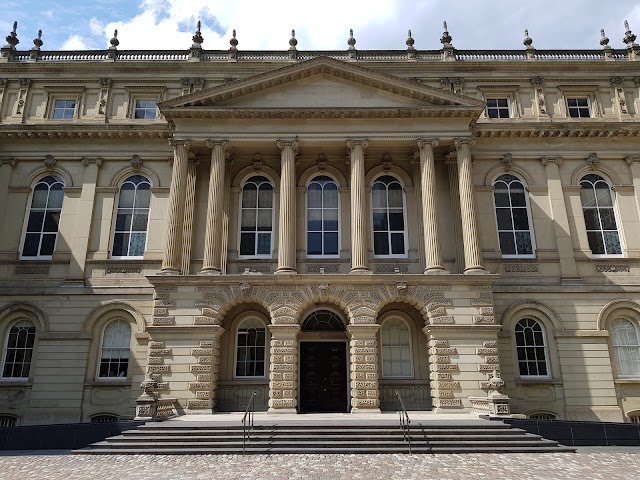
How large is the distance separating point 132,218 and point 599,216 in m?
22.0

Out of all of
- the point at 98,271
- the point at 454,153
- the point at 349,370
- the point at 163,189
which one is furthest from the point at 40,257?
the point at 454,153

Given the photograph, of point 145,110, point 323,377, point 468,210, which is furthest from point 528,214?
point 145,110

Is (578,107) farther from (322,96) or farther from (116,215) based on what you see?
(116,215)

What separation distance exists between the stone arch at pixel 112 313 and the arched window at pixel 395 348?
34.3 feet

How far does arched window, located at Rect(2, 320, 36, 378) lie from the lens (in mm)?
21875

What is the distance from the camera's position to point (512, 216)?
23656 mm

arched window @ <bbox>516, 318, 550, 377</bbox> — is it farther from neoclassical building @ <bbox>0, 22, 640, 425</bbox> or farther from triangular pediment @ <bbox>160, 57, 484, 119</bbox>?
triangular pediment @ <bbox>160, 57, 484, 119</bbox>

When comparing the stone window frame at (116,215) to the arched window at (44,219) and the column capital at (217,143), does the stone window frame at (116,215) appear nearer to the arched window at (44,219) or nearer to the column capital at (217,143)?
the arched window at (44,219)

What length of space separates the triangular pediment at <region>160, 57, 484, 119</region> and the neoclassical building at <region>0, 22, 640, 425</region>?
97 mm

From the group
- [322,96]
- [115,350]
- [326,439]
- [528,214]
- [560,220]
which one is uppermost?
[322,96]

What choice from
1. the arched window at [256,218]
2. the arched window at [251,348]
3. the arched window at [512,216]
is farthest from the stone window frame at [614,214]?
the arched window at [251,348]

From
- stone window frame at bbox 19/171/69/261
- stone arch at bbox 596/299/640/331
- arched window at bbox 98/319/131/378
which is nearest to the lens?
arched window at bbox 98/319/131/378

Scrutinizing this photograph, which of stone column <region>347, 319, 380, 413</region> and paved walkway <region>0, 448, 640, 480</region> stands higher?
Answer: stone column <region>347, 319, 380, 413</region>

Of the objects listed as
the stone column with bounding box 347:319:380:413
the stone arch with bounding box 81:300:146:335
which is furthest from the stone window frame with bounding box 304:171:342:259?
the stone arch with bounding box 81:300:146:335
